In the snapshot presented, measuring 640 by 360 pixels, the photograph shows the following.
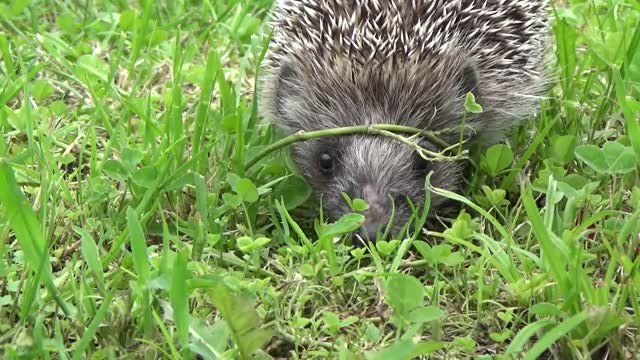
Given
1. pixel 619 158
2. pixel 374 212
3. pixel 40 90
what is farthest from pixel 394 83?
pixel 40 90

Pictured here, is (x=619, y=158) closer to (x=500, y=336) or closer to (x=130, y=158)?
(x=500, y=336)

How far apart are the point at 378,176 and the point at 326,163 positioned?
30 cm

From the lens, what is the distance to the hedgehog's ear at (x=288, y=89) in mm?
4105

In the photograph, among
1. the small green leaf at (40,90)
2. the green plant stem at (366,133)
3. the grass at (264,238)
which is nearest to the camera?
the grass at (264,238)

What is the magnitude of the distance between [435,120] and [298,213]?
2.13 feet

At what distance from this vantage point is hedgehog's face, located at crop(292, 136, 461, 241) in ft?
11.6

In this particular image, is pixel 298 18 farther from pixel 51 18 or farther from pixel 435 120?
pixel 51 18

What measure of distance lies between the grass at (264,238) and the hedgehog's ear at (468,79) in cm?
33

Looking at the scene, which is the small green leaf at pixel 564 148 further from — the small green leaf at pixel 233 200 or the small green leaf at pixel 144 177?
the small green leaf at pixel 144 177

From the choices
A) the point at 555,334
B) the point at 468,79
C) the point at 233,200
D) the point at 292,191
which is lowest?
the point at 292,191

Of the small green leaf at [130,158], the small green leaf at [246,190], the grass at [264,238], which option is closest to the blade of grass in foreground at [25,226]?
the grass at [264,238]

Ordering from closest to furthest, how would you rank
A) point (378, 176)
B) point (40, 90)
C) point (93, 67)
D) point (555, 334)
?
point (555, 334)
point (378, 176)
point (40, 90)
point (93, 67)

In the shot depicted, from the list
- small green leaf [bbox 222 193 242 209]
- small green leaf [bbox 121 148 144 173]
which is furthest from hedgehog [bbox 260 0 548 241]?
small green leaf [bbox 121 148 144 173]

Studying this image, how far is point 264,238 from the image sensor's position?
10.1ft
